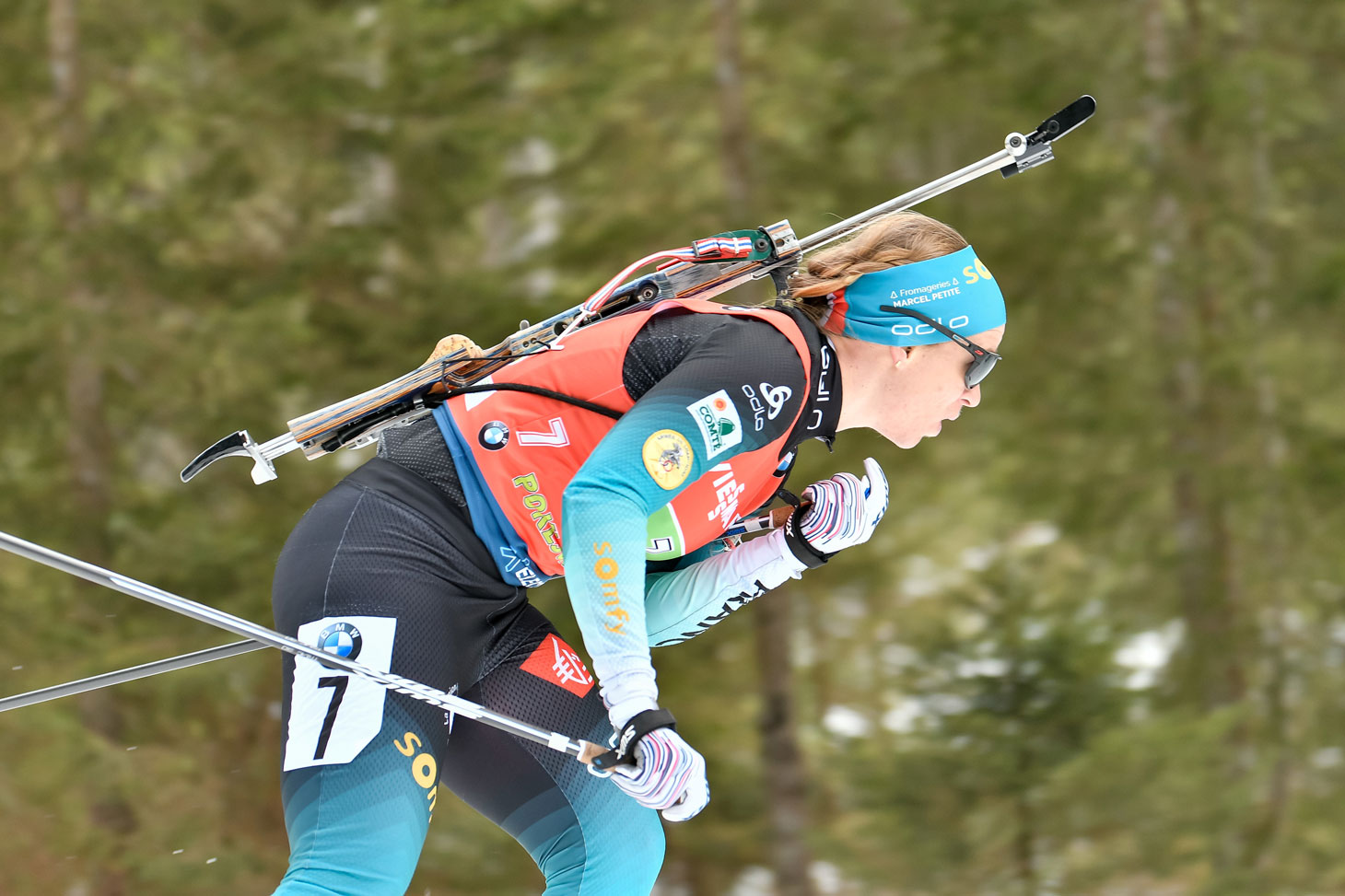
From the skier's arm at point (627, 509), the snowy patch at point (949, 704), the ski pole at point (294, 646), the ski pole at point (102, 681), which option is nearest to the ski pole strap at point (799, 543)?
the skier's arm at point (627, 509)

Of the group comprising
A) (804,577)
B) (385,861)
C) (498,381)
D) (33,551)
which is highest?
(804,577)

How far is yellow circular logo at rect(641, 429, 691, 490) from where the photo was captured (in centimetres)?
184

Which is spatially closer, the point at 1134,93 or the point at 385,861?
the point at 385,861

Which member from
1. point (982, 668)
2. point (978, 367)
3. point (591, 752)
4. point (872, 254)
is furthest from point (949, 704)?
point (591, 752)

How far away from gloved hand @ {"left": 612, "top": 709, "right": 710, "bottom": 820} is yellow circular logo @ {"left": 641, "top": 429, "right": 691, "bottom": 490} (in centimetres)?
35

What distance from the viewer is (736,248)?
2.38 meters

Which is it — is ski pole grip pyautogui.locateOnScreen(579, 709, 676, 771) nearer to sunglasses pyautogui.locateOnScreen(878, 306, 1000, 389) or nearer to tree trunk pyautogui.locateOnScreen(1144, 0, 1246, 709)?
sunglasses pyautogui.locateOnScreen(878, 306, 1000, 389)

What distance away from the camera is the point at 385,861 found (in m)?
1.86

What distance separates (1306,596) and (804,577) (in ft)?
8.20

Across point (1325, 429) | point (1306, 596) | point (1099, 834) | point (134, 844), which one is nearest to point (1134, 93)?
point (1325, 429)

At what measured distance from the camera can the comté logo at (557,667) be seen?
2283 millimetres

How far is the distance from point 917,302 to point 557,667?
3.06 feet

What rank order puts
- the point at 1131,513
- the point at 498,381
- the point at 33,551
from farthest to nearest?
the point at 1131,513
the point at 498,381
the point at 33,551

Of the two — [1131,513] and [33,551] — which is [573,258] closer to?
[1131,513]
